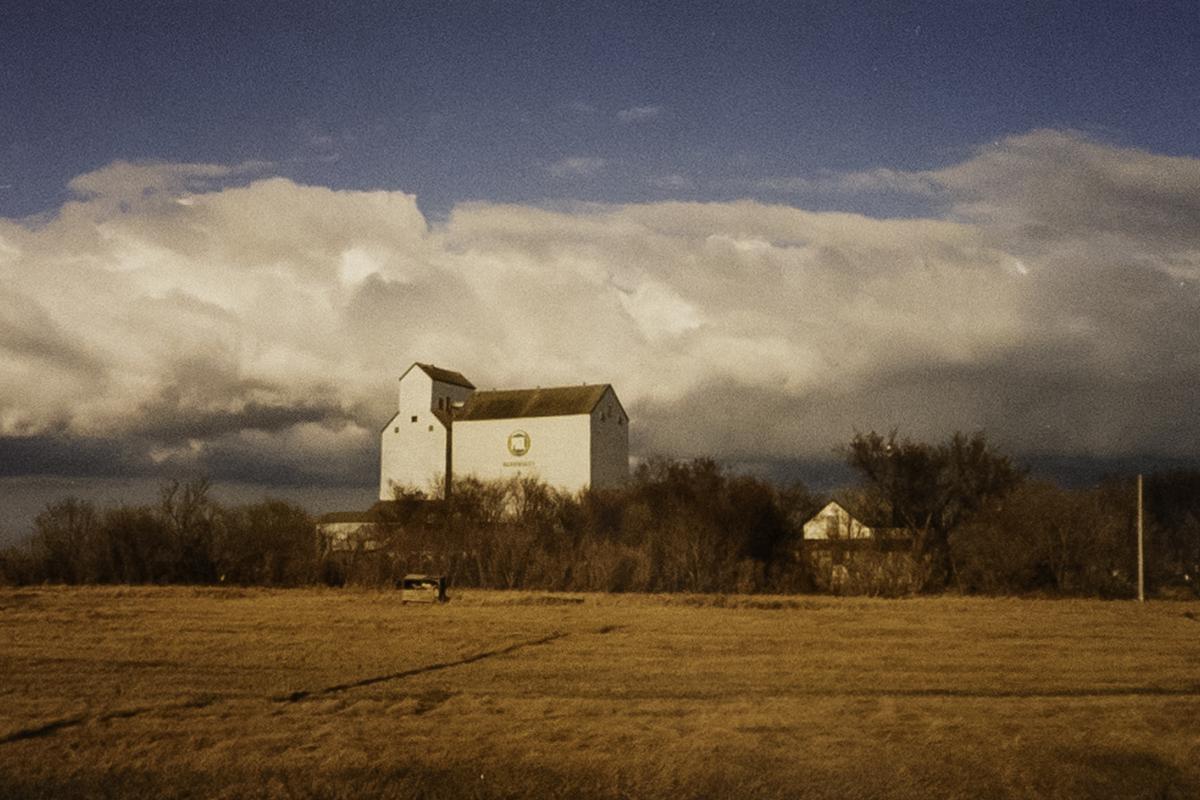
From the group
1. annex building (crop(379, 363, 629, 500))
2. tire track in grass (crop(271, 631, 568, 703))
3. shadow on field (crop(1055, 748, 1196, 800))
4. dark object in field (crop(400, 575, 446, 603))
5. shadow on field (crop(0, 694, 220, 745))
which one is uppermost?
annex building (crop(379, 363, 629, 500))

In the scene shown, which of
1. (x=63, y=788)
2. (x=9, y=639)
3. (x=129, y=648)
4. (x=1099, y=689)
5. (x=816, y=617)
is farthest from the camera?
(x=816, y=617)

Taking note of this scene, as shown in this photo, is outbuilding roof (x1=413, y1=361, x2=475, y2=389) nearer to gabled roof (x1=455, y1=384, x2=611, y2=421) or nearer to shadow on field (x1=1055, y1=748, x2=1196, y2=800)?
gabled roof (x1=455, y1=384, x2=611, y2=421)

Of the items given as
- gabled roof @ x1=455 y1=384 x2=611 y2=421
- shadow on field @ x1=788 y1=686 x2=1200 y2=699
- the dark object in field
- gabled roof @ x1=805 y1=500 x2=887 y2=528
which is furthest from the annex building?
shadow on field @ x1=788 y1=686 x2=1200 y2=699

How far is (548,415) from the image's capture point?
71.8 metres

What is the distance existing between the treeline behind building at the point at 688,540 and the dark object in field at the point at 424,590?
7.93 meters

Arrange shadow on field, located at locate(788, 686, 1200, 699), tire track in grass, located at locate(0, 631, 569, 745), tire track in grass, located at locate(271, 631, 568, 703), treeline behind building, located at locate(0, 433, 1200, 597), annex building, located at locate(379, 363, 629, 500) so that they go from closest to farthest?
1. tire track in grass, located at locate(0, 631, 569, 745)
2. tire track in grass, located at locate(271, 631, 568, 703)
3. shadow on field, located at locate(788, 686, 1200, 699)
4. treeline behind building, located at locate(0, 433, 1200, 597)
5. annex building, located at locate(379, 363, 629, 500)

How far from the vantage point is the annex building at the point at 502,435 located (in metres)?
70.7

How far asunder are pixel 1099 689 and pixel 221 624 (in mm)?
20327

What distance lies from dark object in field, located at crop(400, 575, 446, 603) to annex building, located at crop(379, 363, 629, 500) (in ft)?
100

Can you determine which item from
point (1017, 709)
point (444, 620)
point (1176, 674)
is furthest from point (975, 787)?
point (444, 620)

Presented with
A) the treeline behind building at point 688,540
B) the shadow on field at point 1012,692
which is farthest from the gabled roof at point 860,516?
the shadow on field at point 1012,692

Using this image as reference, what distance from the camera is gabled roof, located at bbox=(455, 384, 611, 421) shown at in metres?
71.5

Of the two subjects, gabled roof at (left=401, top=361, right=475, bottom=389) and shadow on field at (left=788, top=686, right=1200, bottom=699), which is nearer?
shadow on field at (left=788, top=686, right=1200, bottom=699)

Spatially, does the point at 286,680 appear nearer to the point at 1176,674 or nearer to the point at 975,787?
the point at 975,787
